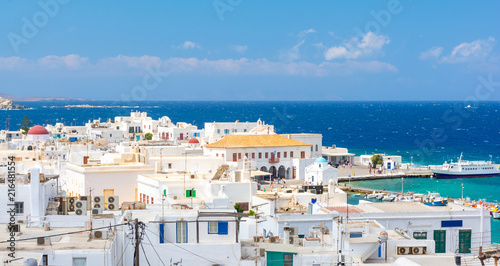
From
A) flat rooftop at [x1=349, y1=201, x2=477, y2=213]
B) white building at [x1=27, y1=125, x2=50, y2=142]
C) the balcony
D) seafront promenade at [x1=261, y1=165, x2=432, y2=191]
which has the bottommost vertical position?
seafront promenade at [x1=261, y1=165, x2=432, y2=191]

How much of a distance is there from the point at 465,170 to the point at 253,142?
21.5 meters

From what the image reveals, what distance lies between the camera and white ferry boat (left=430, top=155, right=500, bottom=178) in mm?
68312

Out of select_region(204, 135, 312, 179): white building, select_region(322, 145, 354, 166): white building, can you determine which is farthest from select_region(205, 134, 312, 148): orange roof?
select_region(322, 145, 354, 166): white building

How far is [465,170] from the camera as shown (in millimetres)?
69062

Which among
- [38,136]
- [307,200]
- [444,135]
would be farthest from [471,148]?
[307,200]

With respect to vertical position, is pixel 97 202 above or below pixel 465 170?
above

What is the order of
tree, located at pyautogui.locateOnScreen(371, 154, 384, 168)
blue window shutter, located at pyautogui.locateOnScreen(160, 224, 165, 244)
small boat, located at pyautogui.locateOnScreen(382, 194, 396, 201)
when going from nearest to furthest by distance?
1. blue window shutter, located at pyautogui.locateOnScreen(160, 224, 165, 244)
2. small boat, located at pyautogui.locateOnScreen(382, 194, 396, 201)
3. tree, located at pyautogui.locateOnScreen(371, 154, 384, 168)

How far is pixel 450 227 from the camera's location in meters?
23.2

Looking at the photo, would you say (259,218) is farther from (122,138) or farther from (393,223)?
(122,138)

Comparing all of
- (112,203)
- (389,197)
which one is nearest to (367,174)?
(389,197)

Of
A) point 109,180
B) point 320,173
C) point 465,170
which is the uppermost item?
point 109,180

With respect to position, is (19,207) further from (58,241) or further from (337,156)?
(337,156)

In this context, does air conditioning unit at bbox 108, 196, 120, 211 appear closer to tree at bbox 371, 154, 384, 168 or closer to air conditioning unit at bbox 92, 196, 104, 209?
air conditioning unit at bbox 92, 196, 104, 209

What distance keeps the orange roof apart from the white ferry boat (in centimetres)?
1433
